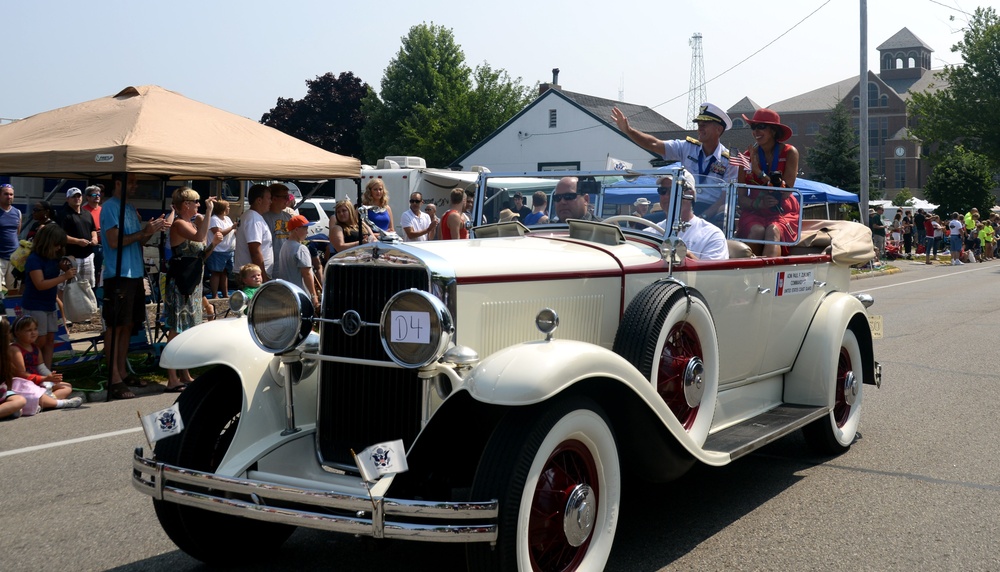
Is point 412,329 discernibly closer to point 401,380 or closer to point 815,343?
point 401,380

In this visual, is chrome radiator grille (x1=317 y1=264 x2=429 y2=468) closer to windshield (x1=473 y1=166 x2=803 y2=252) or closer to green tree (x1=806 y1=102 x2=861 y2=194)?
windshield (x1=473 y1=166 x2=803 y2=252)

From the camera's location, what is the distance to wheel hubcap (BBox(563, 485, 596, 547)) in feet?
11.3

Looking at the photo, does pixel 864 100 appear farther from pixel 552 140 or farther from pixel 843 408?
pixel 552 140

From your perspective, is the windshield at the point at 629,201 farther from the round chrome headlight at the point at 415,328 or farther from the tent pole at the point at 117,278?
the tent pole at the point at 117,278

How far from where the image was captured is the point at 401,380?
12.3 feet

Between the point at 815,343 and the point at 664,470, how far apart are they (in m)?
2.19

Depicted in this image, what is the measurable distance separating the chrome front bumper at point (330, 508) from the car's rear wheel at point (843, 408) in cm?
328

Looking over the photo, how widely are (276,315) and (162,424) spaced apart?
63cm

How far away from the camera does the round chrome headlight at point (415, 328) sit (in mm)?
3504

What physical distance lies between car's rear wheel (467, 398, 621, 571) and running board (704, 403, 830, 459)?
0.95m

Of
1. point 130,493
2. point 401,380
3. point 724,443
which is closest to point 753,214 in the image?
point 724,443

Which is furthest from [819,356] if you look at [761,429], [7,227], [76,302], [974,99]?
[974,99]

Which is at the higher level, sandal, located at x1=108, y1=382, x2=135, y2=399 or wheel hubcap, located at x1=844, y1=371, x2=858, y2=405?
wheel hubcap, located at x1=844, y1=371, x2=858, y2=405

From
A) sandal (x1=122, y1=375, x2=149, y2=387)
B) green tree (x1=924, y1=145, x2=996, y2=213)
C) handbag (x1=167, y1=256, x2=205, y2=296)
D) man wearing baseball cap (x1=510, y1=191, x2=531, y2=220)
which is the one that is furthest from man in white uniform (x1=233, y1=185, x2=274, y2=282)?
green tree (x1=924, y1=145, x2=996, y2=213)
